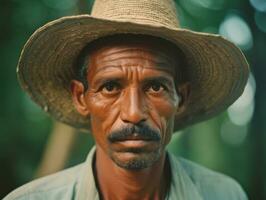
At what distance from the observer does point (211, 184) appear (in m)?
3.26

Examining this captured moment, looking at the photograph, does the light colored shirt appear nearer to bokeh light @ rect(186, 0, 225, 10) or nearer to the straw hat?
the straw hat

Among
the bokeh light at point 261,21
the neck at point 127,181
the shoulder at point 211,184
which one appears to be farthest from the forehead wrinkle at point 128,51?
the bokeh light at point 261,21

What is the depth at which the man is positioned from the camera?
2648 millimetres

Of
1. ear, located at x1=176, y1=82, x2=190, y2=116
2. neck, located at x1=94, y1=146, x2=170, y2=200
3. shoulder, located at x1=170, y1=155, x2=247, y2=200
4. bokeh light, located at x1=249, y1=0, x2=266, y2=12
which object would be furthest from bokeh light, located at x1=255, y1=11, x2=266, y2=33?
neck, located at x1=94, y1=146, x2=170, y2=200

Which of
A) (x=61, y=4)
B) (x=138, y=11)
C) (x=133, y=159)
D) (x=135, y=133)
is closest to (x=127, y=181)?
(x=133, y=159)

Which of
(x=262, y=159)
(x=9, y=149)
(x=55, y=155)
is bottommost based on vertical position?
(x=262, y=159)

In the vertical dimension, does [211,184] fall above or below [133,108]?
below

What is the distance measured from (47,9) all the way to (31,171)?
2.23 m

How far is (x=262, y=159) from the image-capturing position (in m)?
7.12

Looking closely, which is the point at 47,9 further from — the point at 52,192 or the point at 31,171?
the point at 52,192

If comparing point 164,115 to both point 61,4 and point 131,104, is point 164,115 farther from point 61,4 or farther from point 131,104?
point 61,4

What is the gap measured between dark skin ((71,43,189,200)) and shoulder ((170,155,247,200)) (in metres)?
0.44

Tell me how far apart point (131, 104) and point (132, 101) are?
0.02 meters

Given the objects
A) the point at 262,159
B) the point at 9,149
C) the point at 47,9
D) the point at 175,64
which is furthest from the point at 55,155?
the point at 262,159
